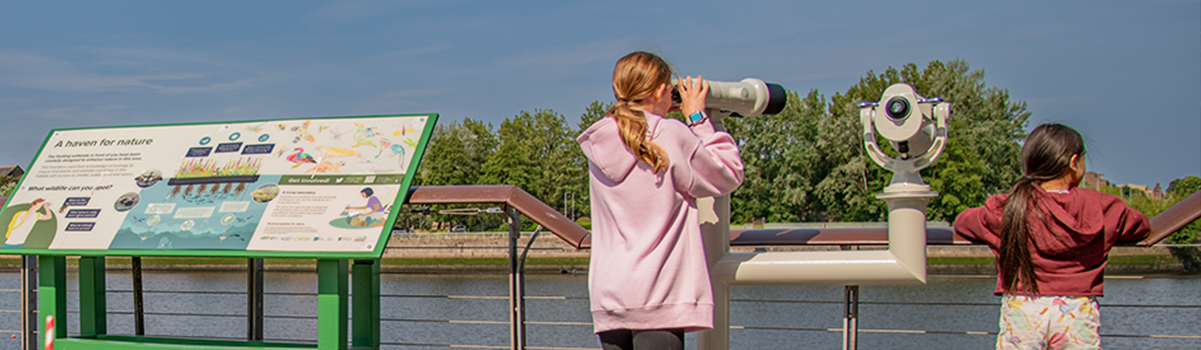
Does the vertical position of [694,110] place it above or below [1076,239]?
above

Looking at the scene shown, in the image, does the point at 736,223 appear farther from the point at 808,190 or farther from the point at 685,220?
the point at 685,220

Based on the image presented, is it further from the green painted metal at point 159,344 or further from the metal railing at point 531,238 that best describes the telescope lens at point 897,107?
the green painted metal at point 159,344

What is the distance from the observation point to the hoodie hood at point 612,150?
175cm

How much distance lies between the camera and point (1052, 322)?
1.91m

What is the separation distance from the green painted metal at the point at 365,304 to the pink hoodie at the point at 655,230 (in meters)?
1.39

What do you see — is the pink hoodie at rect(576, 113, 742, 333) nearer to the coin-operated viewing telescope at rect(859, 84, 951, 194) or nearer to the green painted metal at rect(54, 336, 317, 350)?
the coin-operated viewing telescope at rect(859, 84, 951, 194)

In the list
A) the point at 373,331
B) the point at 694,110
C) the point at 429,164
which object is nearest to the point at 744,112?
the point at 694,110

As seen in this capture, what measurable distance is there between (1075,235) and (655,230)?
0.96 m

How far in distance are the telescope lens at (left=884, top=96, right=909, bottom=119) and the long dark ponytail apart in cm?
31

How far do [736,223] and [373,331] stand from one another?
34411mm

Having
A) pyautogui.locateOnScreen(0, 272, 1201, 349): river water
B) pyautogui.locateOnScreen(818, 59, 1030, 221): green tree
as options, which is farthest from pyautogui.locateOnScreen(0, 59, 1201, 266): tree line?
pyautogui.locateOnScreen(0, 272, 1201, 349): river water

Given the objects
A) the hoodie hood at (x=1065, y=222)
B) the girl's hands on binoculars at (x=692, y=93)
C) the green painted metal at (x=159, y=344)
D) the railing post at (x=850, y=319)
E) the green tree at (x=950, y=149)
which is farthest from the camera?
the green tree at (x=950, y=149)

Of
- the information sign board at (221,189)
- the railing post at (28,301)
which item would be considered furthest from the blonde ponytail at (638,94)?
the railing post at (28,301)

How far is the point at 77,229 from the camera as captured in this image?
3.05 metres
